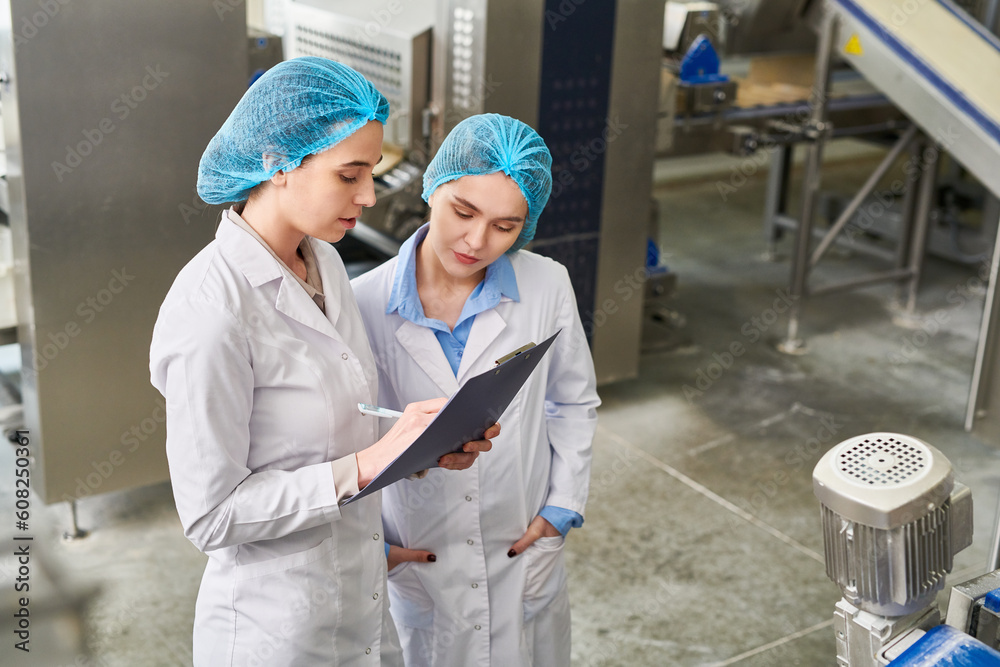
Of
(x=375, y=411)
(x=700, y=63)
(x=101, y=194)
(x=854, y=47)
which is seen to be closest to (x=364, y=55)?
(x=101, y=194)

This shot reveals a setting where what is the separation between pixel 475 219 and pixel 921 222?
13.0ft

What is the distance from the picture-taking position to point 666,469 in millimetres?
3666

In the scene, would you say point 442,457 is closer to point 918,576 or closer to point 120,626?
point 918,576

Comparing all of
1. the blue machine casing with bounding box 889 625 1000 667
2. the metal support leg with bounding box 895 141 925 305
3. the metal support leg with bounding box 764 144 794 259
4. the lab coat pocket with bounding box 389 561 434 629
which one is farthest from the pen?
the metal support leg with bounding box 764 144 794 259

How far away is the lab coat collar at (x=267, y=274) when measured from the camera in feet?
4.49

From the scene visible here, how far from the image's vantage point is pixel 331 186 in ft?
4.43

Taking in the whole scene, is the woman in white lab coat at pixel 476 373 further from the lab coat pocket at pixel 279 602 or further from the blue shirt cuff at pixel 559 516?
the lab coat pocket at pixel 279 602

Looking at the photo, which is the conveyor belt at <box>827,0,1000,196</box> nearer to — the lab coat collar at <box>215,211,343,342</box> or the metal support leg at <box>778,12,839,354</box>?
the metal support leg at <box>778,12,839,354</box>

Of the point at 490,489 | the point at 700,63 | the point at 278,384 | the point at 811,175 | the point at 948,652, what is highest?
the point at 278,384

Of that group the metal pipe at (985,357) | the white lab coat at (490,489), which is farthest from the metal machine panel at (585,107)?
the white lab coat at (490,489)

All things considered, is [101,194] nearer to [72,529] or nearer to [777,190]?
[72,529]

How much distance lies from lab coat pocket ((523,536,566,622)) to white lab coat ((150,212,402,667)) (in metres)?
0.31

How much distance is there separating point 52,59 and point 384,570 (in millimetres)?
1813

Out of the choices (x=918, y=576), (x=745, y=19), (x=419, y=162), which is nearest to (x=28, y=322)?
(x=419, y=162)
